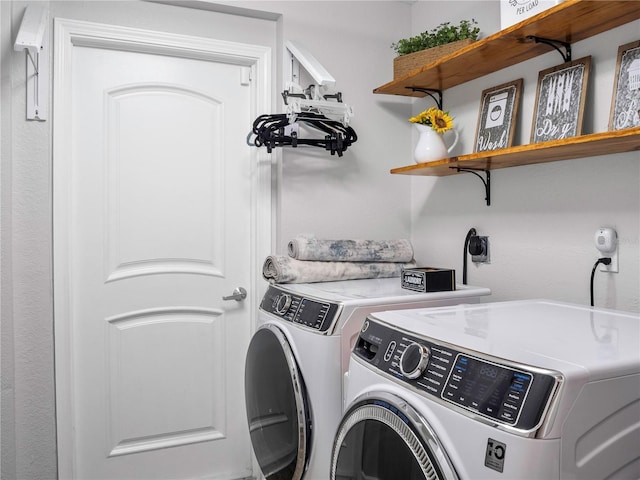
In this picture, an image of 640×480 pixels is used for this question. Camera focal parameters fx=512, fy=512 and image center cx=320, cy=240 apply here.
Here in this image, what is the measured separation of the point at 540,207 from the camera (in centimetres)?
187

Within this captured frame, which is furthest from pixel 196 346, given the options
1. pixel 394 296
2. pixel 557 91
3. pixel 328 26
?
pixel 557 91

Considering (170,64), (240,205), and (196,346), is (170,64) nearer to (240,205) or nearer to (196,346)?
(240,205)

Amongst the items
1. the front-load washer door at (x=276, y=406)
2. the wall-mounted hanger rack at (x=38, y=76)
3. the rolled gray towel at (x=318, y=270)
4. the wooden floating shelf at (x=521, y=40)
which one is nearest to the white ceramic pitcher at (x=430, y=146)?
the wooden floating shelf at (x=521, y=40)

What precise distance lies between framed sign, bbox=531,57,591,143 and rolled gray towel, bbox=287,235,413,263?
71 centimetres

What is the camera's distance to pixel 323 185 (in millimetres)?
2432

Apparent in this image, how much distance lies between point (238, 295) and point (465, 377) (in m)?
1.59

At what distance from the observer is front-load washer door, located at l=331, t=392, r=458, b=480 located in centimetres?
94

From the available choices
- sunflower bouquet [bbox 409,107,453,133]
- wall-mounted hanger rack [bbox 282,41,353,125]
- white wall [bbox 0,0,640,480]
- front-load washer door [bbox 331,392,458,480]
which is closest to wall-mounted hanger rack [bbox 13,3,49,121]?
white wall [bbox 0,0,640,480]

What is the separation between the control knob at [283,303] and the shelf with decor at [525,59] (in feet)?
2.51

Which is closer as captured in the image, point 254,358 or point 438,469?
point 438,469

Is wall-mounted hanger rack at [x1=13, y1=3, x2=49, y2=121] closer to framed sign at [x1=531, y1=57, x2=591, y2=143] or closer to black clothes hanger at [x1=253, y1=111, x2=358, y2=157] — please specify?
black clothes hanger at [x1=253, y1=111, x2=358, y2=157]

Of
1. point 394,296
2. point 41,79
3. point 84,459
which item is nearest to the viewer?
point 394,296

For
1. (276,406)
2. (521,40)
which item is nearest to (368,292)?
(276,406)

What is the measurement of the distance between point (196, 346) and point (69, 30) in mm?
1436
